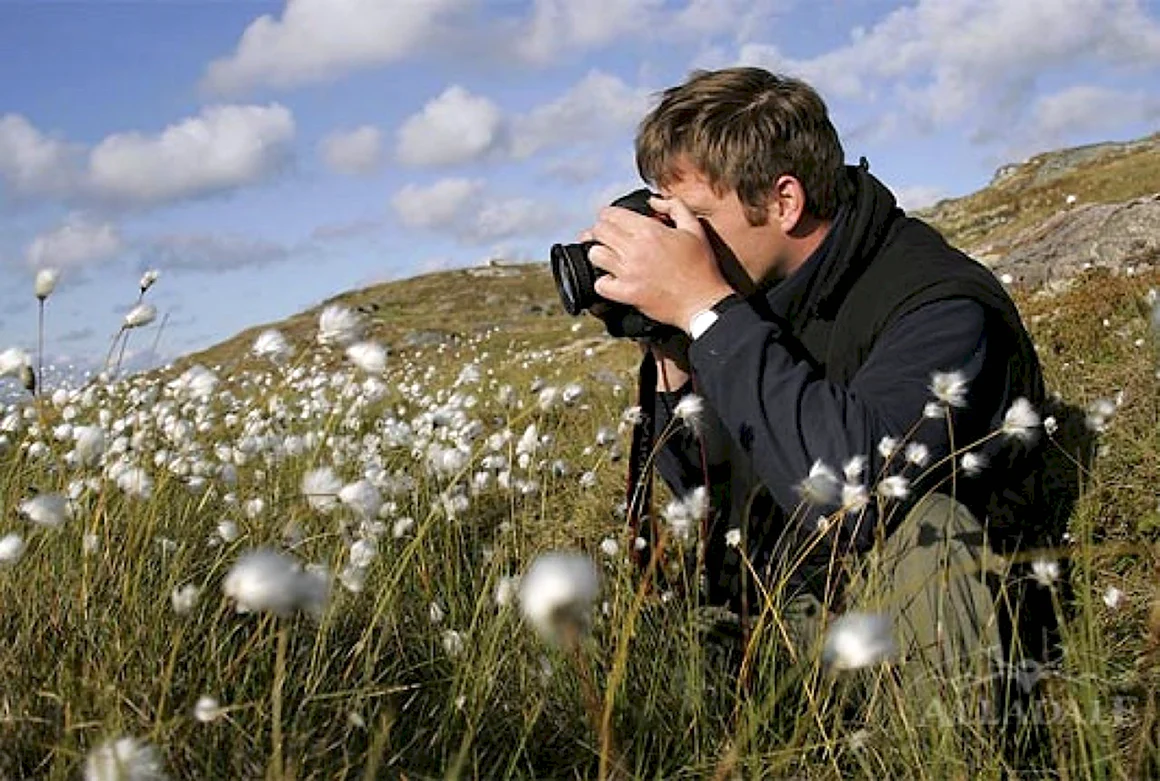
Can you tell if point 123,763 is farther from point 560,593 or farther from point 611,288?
point 611,288

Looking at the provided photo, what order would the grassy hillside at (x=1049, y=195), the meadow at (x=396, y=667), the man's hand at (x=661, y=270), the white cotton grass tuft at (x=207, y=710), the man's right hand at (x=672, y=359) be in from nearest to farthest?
the white cotton grass tuft at (x=207, y=710)
the meadow at (x=396, y=667)
the man's hand at (x=661, y=270)
the man's right hand at (x=672, y=359)
the grassy hillside at (x=1049, y=195)

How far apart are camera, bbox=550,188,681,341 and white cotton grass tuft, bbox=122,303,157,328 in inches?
37.9

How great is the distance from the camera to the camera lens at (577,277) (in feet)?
9.48

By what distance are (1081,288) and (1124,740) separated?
5.33 meters

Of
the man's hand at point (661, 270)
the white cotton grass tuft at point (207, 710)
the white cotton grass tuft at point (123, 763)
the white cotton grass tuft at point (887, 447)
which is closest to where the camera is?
the white cotton grass tuft at point (123, 763)

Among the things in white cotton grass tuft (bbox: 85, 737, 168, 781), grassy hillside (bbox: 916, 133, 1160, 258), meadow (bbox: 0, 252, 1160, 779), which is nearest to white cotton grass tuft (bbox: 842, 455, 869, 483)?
meadow (bbox: 0, 252, 1160, 779)

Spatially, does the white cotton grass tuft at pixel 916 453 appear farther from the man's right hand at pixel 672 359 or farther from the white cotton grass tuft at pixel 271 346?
the white cotton grass tuft at pixel 271 346

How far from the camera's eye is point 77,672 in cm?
225

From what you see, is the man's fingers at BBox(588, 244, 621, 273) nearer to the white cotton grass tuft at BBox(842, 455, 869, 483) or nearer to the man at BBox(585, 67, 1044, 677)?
the man at BBox(585, 67, 1044, 677)

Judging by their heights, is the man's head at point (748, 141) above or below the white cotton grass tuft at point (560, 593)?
above

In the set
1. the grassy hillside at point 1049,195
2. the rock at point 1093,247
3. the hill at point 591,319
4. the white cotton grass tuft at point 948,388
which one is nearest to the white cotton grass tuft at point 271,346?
the hill at point 591,319

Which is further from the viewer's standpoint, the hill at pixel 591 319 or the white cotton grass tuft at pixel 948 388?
the hill at pixel 591 319

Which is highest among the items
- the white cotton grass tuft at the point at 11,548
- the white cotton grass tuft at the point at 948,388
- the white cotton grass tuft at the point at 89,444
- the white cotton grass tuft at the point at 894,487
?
the white cotton grass tuft at the point at 89,444

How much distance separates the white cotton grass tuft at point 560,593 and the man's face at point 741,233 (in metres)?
1.82
